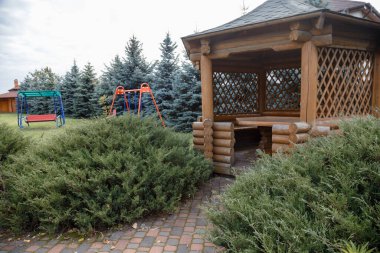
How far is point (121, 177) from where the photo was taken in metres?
3.46

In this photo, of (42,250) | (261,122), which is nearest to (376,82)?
(261,122)

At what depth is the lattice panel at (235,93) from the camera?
248 inches

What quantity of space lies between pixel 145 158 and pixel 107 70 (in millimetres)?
15452

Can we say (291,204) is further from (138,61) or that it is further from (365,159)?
(138,61)

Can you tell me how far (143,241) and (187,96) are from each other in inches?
326

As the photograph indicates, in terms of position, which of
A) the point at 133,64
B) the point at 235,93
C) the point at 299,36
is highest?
the point at 133,64

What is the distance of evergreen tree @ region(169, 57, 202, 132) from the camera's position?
10898 millimetres

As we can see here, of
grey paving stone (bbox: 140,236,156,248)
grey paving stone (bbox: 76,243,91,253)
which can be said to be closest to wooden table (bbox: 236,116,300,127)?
grey paving stone (bbox: 140,236,156,248)

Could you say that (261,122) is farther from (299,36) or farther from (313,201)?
(313,201)

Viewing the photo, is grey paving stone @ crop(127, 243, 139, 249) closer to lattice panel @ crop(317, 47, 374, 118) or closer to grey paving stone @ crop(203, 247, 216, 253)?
grey paving stone @ crop(203, 247, 216, 253)

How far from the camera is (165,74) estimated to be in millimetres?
13023

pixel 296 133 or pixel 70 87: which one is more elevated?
pixel 70 87

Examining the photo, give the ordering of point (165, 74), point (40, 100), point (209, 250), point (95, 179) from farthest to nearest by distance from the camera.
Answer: point (40, 100)
point (165, 74)
point (95, 179)
point (209, 250)

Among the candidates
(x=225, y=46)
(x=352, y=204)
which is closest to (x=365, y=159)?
(x=352, y=204)
